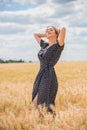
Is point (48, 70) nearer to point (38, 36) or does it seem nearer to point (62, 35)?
point (62, 35)

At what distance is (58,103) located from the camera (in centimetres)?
694

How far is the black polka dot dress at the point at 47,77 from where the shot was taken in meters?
6.50

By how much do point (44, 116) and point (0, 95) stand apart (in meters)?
2.12

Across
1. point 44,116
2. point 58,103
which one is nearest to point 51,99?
point 58,103

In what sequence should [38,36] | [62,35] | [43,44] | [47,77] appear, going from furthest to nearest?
[38,36], [43,44], [47,77], [62,35]

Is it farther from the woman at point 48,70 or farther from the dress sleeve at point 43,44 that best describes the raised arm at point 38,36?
the woman at point 48,70

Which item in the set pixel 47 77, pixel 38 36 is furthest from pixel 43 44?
pixel 47 77

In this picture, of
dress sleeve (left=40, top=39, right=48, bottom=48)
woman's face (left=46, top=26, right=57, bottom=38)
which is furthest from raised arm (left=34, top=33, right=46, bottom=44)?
woman's face (left=46, top=26, right=57, bottom=38)

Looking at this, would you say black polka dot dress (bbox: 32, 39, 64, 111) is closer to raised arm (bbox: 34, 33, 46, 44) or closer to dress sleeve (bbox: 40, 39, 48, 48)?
dress sleeve (bbox: 40, 39, 48, 48)

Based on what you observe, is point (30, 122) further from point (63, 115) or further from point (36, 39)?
point (36, 39)

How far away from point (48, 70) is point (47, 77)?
0.33 feet

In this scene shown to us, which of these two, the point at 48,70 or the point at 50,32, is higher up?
the point at 50,32

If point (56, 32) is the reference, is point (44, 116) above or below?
below

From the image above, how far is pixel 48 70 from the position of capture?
21.5ft
